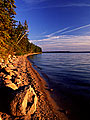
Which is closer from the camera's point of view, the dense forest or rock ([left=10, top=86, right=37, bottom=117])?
rock ([left=10, top=86, right=37, bottom=117])

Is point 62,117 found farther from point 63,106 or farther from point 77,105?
point 77,105

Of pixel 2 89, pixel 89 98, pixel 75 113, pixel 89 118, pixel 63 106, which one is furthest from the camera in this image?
pixel 89 98

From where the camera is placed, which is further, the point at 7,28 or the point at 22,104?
the point at 7,28

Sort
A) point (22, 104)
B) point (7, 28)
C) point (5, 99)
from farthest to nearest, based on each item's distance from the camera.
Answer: point (7, 28), point (5, 99), point (22, 104)

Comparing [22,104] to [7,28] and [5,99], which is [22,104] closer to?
[5,99]

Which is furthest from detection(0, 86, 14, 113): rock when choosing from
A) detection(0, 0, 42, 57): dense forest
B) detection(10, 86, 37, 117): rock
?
detection(0, 0, 42, 57): dense forest

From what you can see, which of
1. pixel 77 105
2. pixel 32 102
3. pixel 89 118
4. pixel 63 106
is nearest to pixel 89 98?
pixel 77 105

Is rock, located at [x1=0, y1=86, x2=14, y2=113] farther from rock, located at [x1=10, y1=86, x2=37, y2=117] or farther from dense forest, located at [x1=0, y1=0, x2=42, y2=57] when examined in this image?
dense forest, located at [x1=0, y1=0, x2=42, y2=57]

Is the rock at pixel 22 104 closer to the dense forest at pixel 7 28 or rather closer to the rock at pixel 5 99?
the rock at pixel 5 99

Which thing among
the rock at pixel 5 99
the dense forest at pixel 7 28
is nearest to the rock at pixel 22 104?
the rock at pixel 5 99

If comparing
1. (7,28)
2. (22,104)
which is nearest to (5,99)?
(22,104)

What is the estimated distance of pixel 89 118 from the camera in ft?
12.3

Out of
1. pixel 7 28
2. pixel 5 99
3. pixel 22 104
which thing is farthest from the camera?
pixel 7 28

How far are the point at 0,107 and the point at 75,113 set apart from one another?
13.6 feet
